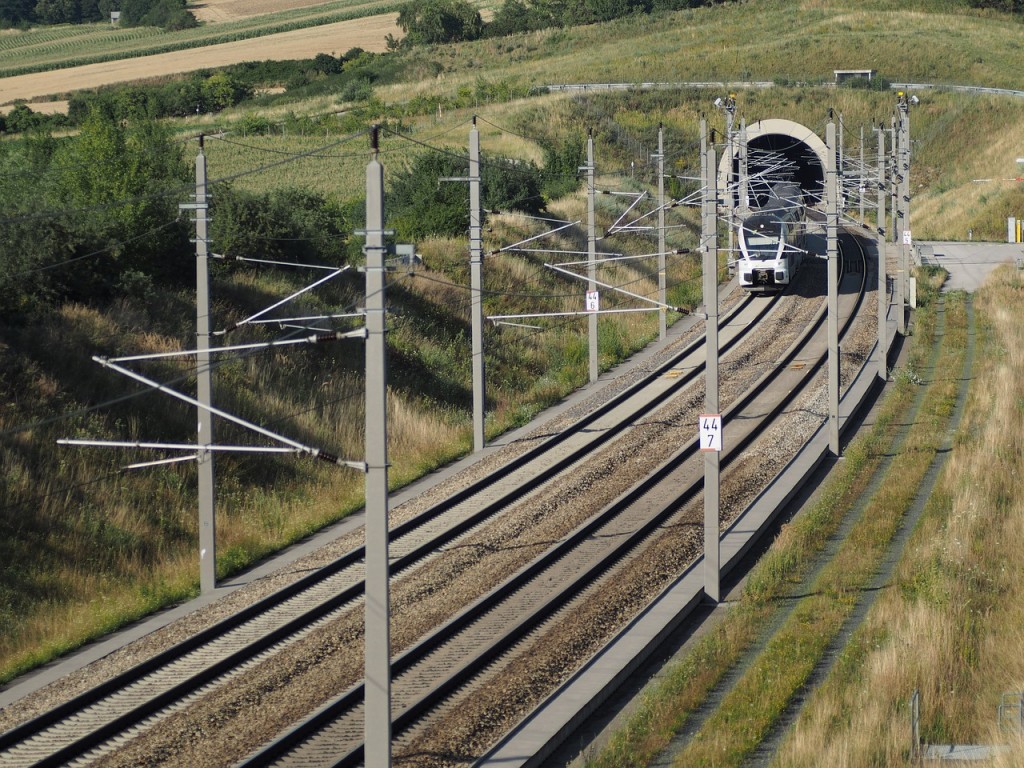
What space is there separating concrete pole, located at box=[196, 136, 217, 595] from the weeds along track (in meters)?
1.57

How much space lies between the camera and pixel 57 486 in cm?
2138

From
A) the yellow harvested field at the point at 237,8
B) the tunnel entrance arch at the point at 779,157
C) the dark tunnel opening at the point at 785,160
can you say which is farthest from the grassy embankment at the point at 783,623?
the yellow harvested field at the point at 237,8

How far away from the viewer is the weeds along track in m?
14.3

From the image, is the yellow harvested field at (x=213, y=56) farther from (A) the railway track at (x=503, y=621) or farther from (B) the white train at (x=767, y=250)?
(A) the railway track at (x=503, y=621)

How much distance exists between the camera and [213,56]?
102438 millimetres

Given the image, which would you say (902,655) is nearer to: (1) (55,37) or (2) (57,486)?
(2) (57,486)

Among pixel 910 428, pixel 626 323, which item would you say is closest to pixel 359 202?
pixel 626 323

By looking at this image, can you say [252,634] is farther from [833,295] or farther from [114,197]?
[114,197]

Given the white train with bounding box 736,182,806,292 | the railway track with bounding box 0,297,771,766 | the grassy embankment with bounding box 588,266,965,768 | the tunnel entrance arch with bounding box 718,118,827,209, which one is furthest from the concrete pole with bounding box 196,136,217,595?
the white train with bounding box 736,182,806,292

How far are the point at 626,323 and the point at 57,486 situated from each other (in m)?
24.8

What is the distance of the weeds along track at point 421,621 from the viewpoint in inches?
563

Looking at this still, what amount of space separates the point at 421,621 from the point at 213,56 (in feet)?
302

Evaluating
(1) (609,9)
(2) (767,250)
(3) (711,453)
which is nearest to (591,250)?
(2) (767,250)

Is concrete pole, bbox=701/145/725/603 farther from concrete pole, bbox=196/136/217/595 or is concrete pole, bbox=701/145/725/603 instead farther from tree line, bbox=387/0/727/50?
tree line, bbox=387/0/727/50
